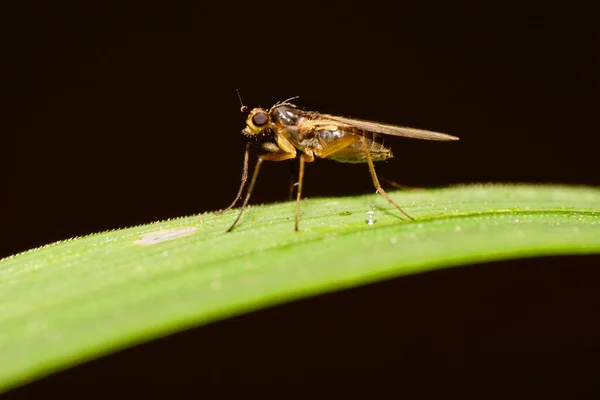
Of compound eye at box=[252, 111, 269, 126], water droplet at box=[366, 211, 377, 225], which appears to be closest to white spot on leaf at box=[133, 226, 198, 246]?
water droplet at box=[366, 211, 377, 225]

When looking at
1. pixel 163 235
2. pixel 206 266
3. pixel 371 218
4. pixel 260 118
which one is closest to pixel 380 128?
pixel 260 118

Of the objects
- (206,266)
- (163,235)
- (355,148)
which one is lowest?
(206,266)

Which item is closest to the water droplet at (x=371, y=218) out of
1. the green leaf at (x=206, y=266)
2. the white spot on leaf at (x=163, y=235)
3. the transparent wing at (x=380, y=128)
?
the green leaf at (x=206, y=266)

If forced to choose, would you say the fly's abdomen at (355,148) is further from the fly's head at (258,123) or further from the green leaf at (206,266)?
the green leaf at (206,266)

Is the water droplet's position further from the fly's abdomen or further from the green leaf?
the fly's abdomen

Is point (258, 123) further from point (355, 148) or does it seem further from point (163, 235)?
point (163, 235)

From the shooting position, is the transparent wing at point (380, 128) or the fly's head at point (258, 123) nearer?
the transparent wing at point (380, 128)

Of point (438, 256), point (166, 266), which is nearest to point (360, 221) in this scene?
point (438, 256)
